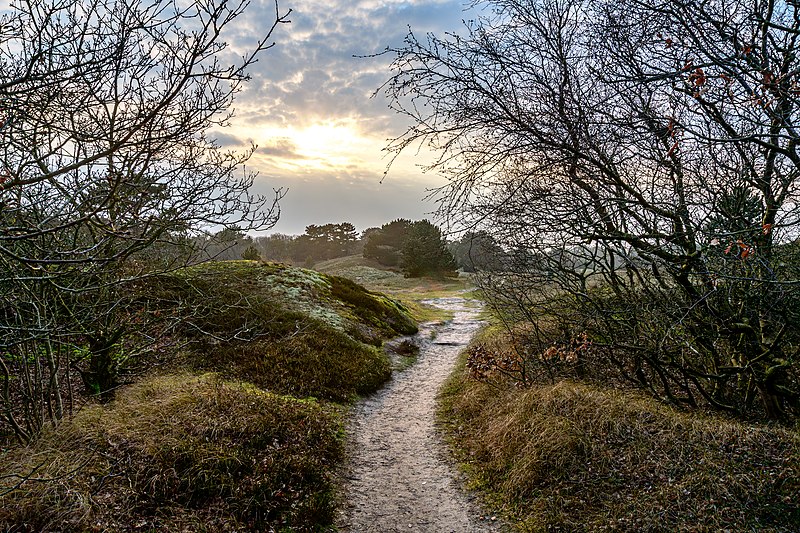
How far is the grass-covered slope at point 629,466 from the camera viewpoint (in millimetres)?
3811

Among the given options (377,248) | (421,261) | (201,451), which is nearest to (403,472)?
(201,451)

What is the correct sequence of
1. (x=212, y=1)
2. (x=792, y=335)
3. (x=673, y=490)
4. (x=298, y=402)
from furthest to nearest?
(x=298, y=402), (x=792, y=335), (x=673, y=490), (x=212, y=1)

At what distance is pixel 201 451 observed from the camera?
184 inches

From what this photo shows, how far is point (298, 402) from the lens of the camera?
672 cm

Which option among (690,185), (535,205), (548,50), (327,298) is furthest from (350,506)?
(327,298)

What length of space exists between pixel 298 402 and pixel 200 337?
3.30 metres

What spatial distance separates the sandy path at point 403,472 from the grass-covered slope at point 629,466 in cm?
39

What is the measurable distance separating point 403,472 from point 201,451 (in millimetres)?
2347

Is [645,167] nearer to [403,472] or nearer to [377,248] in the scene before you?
[403,472]

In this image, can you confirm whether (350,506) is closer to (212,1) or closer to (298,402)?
(298,402)

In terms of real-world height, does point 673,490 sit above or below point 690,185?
below

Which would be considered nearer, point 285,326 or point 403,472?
point 403,472

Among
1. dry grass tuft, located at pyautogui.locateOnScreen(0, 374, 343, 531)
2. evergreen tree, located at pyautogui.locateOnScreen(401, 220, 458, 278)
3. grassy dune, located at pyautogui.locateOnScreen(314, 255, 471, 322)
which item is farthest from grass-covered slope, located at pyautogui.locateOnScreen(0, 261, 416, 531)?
evergreen tree, located at pyautogui.locateOnScreen(401, 220, 458, 278)

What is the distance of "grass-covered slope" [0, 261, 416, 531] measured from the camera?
379cm
